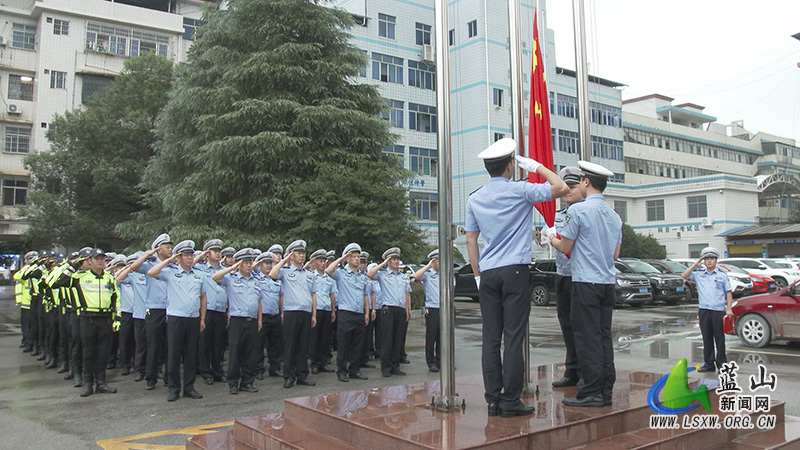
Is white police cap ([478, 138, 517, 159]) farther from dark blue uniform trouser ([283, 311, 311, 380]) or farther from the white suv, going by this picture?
the white suv

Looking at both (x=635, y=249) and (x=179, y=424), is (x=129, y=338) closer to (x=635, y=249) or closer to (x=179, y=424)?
(x=179, y=424)

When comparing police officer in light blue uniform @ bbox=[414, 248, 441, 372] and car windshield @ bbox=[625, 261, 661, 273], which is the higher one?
car windshield @ bbox=[625, 261, 661, 273]

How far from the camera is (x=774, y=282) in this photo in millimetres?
22484

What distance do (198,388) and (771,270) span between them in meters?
23.7

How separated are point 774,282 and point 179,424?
22793mm

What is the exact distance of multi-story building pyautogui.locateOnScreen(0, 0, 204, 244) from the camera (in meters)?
33.5

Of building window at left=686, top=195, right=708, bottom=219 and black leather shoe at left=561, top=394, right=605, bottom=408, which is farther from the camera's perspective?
building window at left=686, top=195, right=708, bottom=219

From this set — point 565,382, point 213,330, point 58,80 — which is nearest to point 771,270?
point 565,382

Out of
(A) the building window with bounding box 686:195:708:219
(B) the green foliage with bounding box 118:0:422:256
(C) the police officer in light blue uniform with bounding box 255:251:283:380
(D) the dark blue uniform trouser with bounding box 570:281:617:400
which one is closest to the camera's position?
(D) the dark blue uniform trouser with bounding box 570:281:617:400

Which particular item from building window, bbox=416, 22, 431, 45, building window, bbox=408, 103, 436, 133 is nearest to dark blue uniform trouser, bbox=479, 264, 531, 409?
building window, bbox=408, 103, 436, 133

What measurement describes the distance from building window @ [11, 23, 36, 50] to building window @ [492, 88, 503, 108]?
2666 centimetres

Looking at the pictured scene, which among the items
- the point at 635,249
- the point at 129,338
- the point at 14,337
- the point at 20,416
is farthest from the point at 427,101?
the point at 20,416

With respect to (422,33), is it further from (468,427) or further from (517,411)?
(468,427)

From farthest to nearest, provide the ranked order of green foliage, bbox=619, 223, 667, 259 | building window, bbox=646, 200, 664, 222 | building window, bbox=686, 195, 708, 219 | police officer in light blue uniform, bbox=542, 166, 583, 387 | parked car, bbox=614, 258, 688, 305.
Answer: building window, bbox=646, 200, 664, 222 < building window, bbox=686, 195, 708, 219 < green foliage, bbox=619, 223, 667, 259 < parked car, bbox=614, 258, 688, 305 < police officer in light blue uniform, bbox=542, 166, 583, 387
